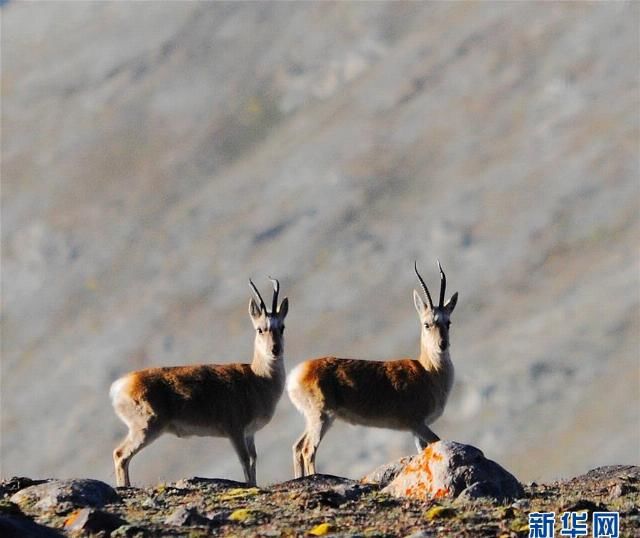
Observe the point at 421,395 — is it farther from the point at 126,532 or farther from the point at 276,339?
the point at 126,532

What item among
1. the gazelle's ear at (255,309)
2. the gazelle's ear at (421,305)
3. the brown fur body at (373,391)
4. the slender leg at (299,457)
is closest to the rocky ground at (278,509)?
the slender leg at (299,457)

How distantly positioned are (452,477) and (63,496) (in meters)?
4.71

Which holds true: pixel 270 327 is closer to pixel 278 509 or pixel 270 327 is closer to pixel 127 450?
pixel 127 450

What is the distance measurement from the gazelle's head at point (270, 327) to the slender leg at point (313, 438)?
4.48ft

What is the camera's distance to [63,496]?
2008 cm

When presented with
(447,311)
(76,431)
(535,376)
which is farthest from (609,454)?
(447,311)

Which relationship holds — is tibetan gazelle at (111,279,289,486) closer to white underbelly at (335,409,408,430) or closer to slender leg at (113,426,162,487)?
slender leg at (113,426,162,487)

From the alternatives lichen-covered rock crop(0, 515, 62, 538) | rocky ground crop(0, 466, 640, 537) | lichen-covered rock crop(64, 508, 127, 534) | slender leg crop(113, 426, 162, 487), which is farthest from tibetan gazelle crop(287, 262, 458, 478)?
lichen-covered rock crop(0, 515, 62, 538)

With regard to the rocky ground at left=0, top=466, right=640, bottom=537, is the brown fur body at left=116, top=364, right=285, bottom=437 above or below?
above

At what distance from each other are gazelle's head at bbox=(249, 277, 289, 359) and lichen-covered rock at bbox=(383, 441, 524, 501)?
21.7 ft

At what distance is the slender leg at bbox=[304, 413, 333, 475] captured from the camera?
26.5 meters

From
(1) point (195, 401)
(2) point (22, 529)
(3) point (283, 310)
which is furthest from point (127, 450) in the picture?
(2) point (22, 529)

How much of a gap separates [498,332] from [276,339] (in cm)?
17037

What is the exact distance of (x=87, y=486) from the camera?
20.5m
